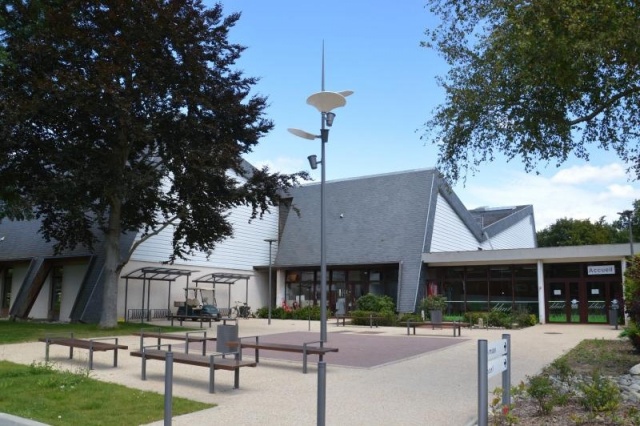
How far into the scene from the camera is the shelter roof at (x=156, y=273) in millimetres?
28875

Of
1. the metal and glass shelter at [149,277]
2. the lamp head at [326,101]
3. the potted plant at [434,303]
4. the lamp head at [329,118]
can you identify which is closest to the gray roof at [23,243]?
the metal and glass shelter at [149,277]

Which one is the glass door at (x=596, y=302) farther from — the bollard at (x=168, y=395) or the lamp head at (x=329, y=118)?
the bollard at (x=168, y=395)

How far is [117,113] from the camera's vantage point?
19.8m

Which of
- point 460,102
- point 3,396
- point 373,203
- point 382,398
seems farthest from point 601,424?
point 373,203

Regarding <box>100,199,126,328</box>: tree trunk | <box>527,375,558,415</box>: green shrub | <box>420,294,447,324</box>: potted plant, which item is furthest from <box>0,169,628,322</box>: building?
<box>527,375,558,415</box>: green shrub

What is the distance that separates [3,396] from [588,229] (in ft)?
227

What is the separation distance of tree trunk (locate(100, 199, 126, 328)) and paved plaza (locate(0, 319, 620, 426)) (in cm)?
610

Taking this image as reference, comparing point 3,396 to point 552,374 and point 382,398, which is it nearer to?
point 382,398

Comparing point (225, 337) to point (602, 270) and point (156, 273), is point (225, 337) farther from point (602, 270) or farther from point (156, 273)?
point (602, 270)

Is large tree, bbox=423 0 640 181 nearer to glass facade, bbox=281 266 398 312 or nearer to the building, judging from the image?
the building

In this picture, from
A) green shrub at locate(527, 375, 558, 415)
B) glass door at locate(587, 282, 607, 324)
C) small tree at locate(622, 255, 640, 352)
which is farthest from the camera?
glass door at locate(587, 282, 607, 324)

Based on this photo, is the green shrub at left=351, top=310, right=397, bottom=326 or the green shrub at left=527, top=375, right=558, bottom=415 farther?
the green shrub at left=351, top=310, right=397, bottom=326

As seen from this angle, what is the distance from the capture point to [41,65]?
67.3 ft

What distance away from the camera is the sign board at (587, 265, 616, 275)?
2886cm
